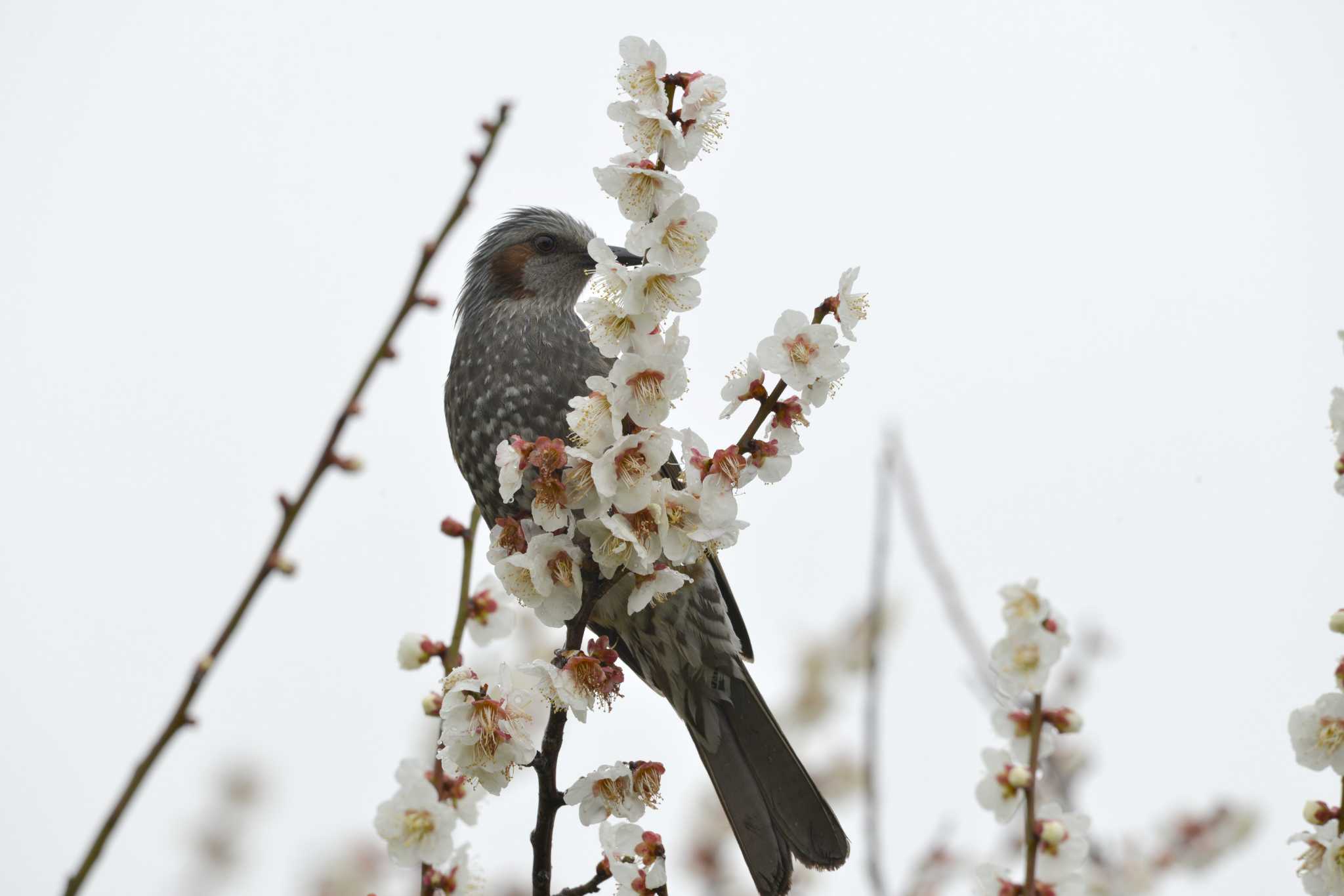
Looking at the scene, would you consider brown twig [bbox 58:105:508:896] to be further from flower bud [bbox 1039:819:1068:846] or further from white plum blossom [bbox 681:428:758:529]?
flower bud [bbox 1039:819:1068:846]

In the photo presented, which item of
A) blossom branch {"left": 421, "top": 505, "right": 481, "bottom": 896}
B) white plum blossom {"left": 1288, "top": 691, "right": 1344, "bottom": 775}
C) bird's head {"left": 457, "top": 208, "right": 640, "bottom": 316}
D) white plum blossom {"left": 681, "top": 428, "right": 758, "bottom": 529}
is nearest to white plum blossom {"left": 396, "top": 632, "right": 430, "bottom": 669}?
blossom branch {"left": 421, "top": 505, "right": 481, "bottom": 896}

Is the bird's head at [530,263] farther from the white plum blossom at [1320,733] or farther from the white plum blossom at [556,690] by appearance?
the white plum blossom at [1320,733]

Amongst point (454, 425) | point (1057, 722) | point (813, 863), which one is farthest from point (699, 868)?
point (1057, 722)

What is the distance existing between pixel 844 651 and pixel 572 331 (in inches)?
103

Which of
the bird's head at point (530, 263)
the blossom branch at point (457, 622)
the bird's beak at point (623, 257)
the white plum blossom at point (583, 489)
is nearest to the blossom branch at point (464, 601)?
the blossom branch at point (457, 622)

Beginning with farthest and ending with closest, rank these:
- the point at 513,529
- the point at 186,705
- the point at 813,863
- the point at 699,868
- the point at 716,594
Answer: the point at 699,868 → the point at 716,594 → the point at 813,863 → the point at 513,529 → the point at 186,705

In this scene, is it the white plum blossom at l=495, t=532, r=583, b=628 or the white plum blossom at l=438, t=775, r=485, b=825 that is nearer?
the white plum blossom at l=495, t=532, r=583, b=628

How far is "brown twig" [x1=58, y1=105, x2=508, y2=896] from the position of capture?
1.55 meters

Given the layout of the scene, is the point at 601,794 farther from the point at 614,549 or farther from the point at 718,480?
the point at 718,480

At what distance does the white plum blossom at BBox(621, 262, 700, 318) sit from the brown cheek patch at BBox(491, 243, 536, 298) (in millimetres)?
2444

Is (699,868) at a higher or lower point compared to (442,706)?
higher

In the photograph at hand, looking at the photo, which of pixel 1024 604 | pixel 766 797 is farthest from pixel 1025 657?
pixel 766 797

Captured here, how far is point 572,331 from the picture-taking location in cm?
405

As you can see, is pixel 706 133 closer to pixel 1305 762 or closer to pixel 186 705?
pixel 186 705
